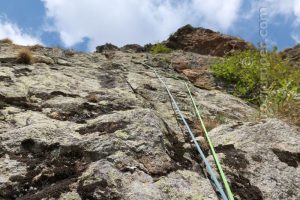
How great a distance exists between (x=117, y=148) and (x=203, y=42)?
59.8 feet

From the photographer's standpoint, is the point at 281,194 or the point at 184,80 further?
the point at 184,80

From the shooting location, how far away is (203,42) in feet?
76.2

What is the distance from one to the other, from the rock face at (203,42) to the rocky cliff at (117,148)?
39.9 ft

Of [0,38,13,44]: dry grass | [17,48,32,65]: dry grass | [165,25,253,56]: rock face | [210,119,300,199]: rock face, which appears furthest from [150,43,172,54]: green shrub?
[210,119,300,199]: rock face

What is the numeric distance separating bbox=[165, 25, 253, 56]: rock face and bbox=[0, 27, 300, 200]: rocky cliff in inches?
478

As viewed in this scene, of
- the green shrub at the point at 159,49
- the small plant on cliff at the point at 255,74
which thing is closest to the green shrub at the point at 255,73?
the small plant on cliff at the point at 255,74

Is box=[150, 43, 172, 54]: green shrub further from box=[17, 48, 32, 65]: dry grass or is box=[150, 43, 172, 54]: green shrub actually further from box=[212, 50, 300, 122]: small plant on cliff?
box=[17, 48, 32, 65]: dry grass

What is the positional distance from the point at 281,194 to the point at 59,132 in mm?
3149

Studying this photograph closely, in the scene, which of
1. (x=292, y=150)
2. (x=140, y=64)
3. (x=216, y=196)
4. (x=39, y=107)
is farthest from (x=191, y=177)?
(x=140, y=64)

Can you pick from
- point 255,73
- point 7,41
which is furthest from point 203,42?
point 7,41

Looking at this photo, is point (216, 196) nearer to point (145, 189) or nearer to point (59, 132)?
point (145, 189)

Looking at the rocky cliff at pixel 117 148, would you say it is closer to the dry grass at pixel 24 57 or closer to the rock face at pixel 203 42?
the dry grass at pixel 24 57

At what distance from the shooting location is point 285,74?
40.8 feet

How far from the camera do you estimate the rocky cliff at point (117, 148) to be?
4.97 m
